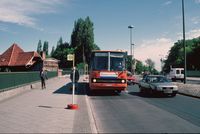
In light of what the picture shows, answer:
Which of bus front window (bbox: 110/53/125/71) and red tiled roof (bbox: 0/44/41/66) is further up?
red tiled roof (bbox: 0/44/41/66)

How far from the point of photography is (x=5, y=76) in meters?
17.1

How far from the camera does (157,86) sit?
19047 millimetres

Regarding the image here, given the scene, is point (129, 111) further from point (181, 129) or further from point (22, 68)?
point (22, 68)

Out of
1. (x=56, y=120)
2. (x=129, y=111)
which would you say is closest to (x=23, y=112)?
(x=56, y=120)

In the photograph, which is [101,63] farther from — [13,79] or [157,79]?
[13,79]

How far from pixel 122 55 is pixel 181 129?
1172cm

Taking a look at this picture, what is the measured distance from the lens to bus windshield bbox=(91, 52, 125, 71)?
19.5 m

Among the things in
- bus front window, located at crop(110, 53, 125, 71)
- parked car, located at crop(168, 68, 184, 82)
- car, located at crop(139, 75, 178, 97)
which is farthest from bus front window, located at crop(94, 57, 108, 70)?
parked car, located at crop(168, 68, 184, 82)

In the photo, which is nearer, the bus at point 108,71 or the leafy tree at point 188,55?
the bus at point 108,71

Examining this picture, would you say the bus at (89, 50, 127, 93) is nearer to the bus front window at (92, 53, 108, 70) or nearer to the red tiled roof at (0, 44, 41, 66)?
the bus front window at (92, 53, 108, 70)

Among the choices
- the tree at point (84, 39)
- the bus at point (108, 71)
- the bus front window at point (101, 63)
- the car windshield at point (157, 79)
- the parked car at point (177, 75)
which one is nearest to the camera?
the bus at point (108, 71)

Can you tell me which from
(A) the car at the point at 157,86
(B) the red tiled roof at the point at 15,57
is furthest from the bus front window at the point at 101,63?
(B) the red tiled roof at the point at 15,57

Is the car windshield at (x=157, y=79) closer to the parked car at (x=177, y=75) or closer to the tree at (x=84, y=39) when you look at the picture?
the parked car at (x=177, y=75)

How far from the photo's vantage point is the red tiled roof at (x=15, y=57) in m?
62.9
